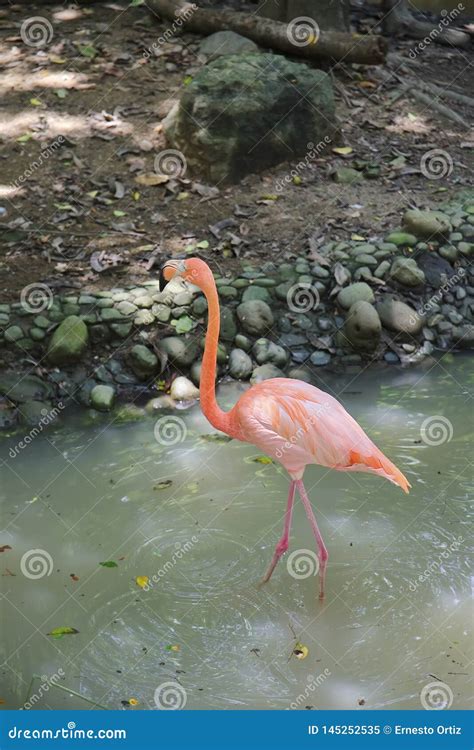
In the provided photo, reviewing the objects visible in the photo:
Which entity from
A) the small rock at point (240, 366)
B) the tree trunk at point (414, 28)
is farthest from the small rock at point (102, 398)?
the tree trunk at point (414, 28)

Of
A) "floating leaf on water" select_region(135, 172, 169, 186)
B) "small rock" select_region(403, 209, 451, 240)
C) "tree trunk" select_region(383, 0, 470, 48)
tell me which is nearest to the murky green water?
"small rock" select_region(403, 209, 451, 240)

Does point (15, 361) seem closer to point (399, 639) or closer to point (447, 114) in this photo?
point (399, 639)

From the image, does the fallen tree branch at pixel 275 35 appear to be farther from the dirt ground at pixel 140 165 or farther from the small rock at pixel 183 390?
the small rock at pixel 183 390

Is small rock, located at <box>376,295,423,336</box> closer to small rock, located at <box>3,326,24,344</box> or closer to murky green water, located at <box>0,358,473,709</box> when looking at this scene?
murky green water, located at <box>0,358,473,709</box>

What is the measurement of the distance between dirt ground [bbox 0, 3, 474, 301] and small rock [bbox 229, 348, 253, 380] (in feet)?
3.08

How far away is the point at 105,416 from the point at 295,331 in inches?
65.0

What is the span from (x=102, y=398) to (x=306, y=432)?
87.5 inches

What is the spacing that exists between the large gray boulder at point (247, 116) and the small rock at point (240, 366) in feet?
7.00

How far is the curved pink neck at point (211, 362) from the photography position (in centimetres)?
511

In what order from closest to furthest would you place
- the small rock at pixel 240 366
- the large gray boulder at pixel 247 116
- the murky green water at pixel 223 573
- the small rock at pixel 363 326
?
1. the murky green water at pixel 223 573
2. the small rock at pixel 240 366
3. the small rock at pixel 363 326
4. the large gray boulder at pixel 247 116

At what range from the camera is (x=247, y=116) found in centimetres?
872

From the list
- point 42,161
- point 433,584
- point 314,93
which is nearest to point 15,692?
point 433,584

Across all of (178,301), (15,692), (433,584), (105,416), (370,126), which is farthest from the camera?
(370,126)

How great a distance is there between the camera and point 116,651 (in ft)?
15.9
